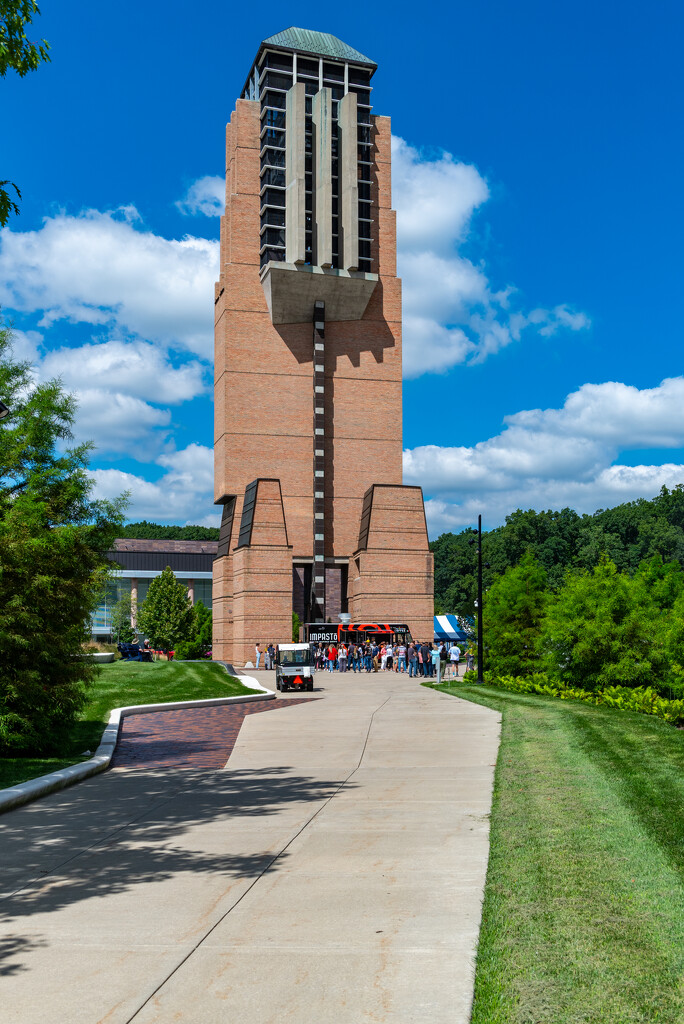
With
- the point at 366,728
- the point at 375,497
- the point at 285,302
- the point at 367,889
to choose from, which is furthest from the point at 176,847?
the point at 285,302

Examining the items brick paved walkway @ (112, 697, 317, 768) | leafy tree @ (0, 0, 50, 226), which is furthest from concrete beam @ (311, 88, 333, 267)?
leafy tree @ (0, 0, 50, 226)

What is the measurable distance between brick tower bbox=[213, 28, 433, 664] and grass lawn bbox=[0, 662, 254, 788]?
2574 centimetres

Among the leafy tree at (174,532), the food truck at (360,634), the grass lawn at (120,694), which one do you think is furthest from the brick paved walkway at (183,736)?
the leafy tree at (174,532)

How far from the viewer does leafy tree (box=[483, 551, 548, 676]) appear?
35.8 metres

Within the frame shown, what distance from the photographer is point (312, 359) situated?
69.4 m

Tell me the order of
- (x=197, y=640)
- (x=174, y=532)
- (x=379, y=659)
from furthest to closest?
(x=174, y=532)
(x=197, y=640)
(x=379, y=659)

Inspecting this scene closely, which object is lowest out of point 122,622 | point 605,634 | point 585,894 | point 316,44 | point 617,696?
point 617,696

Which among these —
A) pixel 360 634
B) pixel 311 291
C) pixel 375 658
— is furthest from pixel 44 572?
pixel 311 291

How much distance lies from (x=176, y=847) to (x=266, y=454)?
5997 centimetres

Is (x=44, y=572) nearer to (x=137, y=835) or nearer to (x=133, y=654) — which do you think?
(x=137, y=835)

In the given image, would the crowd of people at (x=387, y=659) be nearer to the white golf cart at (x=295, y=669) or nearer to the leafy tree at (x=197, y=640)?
the white golf cart at (x=295, y=669)

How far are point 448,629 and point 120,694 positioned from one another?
58.3 meters

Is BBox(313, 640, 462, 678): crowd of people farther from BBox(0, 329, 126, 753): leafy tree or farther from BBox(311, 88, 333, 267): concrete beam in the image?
BBox(311, 88, 333, 267): concrete beam

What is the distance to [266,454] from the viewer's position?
222ft
